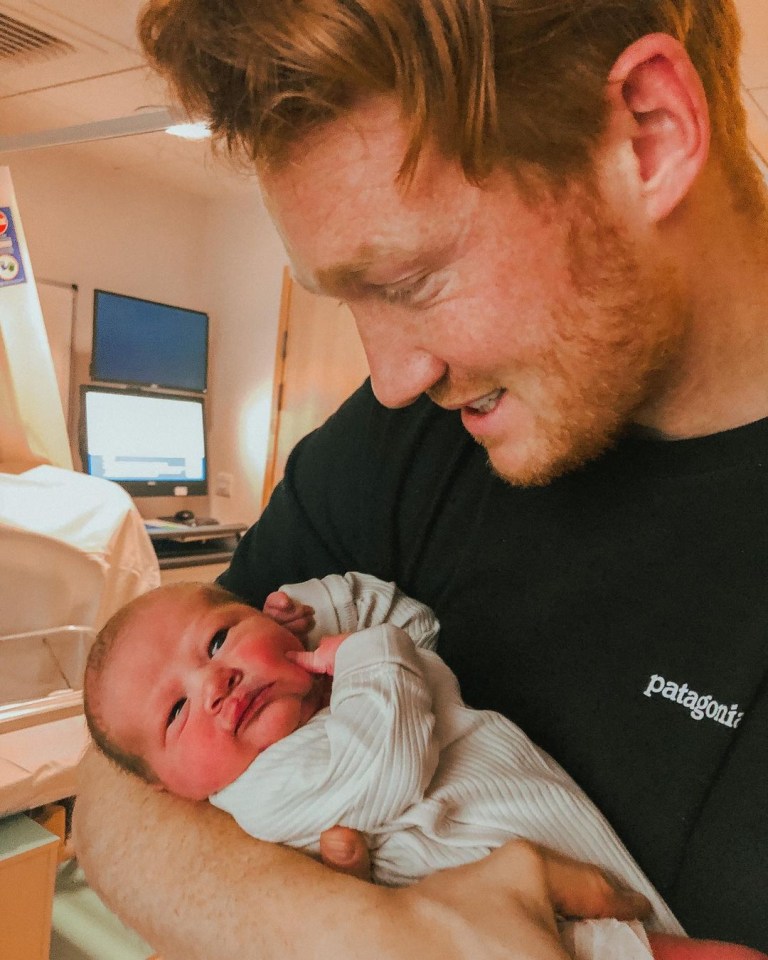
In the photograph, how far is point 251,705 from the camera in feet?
3.43

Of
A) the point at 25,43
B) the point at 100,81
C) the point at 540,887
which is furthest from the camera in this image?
the point at 100,81

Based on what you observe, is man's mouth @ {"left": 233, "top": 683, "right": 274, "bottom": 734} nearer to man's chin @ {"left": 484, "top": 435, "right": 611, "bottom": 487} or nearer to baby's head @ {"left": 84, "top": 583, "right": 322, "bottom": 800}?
baby's head @ {"left": 84, "top": 583, "right": 322, "bottom": 800}

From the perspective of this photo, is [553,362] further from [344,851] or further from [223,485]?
[223,485]

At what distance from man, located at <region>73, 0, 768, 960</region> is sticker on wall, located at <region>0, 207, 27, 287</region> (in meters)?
2.78

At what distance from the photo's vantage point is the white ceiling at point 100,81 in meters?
2.79

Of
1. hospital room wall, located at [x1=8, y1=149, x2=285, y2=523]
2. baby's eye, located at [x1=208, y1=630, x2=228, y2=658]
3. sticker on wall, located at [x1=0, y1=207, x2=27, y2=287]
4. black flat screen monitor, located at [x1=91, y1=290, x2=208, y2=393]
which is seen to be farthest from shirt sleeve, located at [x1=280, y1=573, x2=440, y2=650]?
hospital room wall, located at [x1=8, y1=149, x2=285, y2=523]

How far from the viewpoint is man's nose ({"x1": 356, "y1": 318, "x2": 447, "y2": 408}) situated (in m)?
0.90

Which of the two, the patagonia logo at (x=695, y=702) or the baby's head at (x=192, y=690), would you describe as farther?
the baby's head at (x=192, y=690)

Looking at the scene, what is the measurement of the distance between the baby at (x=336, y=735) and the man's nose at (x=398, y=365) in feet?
0.97

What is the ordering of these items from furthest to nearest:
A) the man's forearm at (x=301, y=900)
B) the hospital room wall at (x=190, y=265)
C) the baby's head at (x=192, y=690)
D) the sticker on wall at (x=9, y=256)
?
the hospital room wall at (x=190, y=265), the sticker on wall at (x=9, y=256), the baby's head at (x=192, y=690), the man's forearm at (x=301, y=900)

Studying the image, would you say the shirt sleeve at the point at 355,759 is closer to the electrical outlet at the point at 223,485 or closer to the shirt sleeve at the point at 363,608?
the shirt sleeve at the point at 363,608

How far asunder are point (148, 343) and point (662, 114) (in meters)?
4.29

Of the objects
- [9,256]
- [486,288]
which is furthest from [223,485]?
[486,288]

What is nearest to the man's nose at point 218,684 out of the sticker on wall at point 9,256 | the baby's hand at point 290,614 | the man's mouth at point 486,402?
the baby's hand at point 290,614
